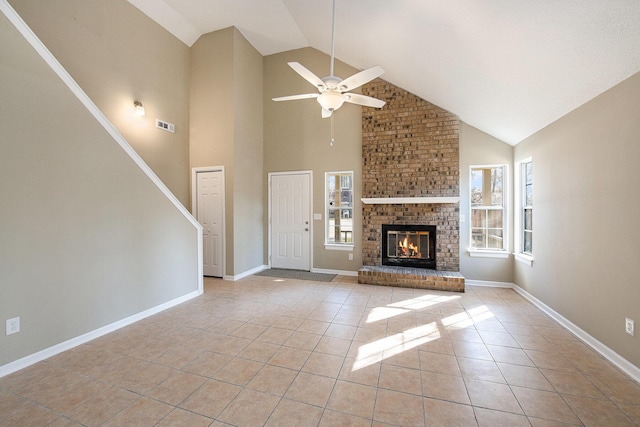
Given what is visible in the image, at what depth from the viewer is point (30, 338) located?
Answer: 2.32 meters

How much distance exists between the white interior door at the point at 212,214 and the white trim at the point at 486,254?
457 centimetres

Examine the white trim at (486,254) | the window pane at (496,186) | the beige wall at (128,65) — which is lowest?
the white trim at (486,254)

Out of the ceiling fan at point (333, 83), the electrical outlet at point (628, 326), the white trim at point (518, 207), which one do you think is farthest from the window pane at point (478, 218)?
the ceiling fan at point (333, 83)

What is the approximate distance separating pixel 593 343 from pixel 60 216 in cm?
525

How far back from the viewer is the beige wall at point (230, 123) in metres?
5.00

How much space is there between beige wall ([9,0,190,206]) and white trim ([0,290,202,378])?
94.1 inches

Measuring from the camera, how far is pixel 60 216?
2.52 meters

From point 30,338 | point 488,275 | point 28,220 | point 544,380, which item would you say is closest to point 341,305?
point 544,380

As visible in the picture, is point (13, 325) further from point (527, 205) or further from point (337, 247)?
point (527, 205)

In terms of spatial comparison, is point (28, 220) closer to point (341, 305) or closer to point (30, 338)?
point (30, 338)

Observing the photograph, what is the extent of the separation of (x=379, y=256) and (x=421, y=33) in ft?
11.7

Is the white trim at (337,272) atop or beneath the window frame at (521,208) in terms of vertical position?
beneath

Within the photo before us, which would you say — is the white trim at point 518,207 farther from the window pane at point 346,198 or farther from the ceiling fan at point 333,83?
the ceiling fan at point 333,83

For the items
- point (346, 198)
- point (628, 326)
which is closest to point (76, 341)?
point (346, 198)
